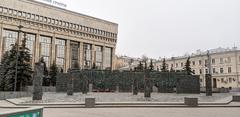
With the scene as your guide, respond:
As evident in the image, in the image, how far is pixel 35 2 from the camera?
76.6 m

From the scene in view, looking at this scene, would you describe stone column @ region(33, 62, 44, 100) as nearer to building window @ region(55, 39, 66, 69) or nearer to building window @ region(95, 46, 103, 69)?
building window @ region(55, 39, 66, 69)

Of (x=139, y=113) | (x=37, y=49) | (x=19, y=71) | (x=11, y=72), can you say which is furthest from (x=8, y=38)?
(x=139, y=113)

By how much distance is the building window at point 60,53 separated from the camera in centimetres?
8188

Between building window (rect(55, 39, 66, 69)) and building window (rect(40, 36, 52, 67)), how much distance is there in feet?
8.84

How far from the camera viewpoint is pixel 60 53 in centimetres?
8288

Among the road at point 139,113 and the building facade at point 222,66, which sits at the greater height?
the building facade at point 222,66

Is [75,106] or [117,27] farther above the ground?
[117,27]

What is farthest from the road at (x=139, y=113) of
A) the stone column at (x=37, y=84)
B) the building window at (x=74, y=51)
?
the building window at (x=74, y=51)

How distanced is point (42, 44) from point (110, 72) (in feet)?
141

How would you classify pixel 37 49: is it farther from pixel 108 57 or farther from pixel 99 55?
pixel 108 57

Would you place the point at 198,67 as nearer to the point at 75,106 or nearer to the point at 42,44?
the point at 42,44

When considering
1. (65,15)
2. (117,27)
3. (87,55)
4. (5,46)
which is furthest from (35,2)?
(117,27)

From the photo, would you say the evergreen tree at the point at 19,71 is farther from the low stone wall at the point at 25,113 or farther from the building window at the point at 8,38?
the low stone wall at the point at 25,113

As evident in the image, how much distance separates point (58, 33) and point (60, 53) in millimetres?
5897
